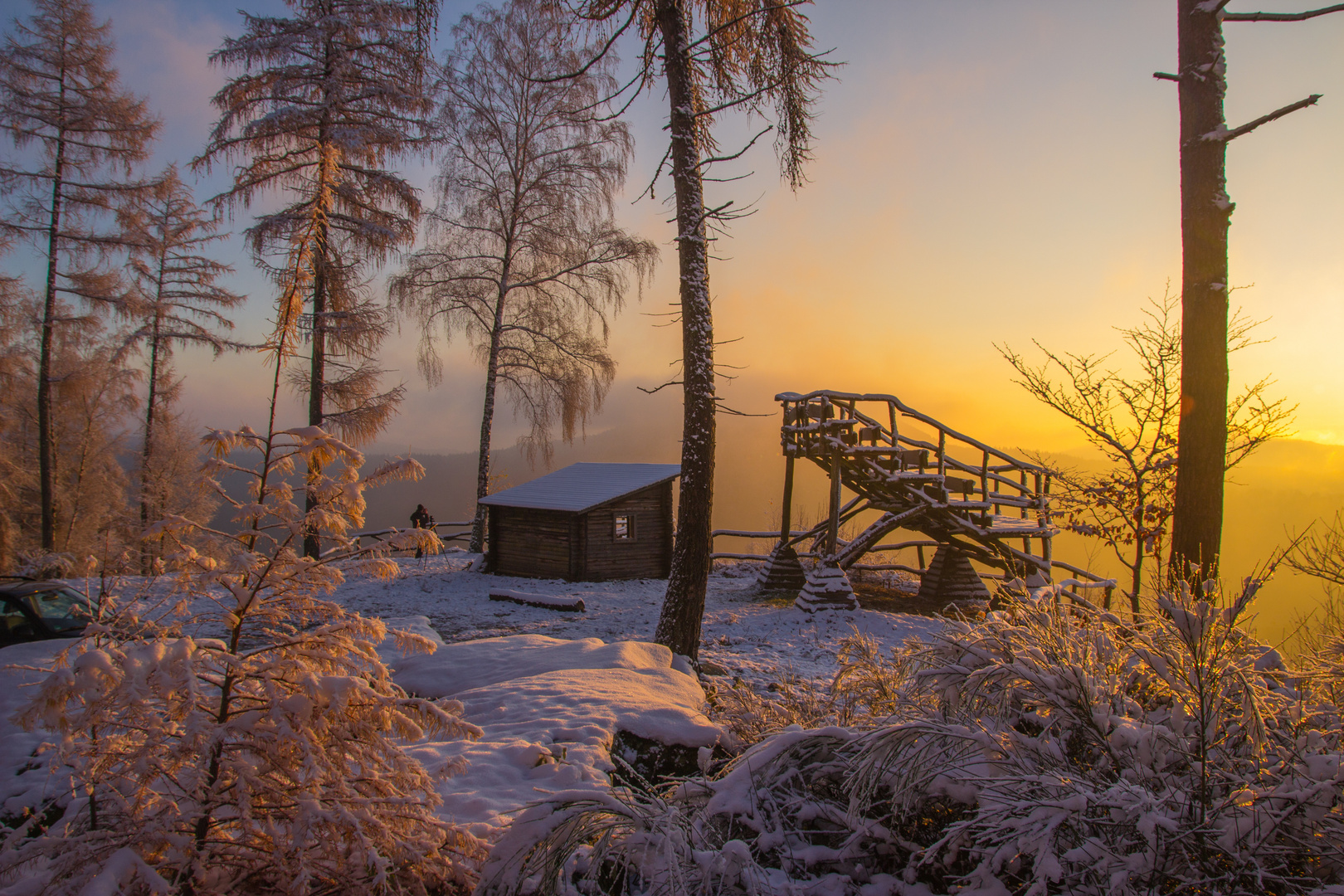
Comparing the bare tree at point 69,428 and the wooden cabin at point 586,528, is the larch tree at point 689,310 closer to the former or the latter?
the wooden cabin at point 586,528

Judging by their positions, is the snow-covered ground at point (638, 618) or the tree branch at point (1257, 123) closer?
the tree branch at point (1257, 123)

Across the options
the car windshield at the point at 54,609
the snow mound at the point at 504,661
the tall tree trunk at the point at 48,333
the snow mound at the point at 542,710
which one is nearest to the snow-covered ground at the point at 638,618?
the snow mound at the point at 504,661

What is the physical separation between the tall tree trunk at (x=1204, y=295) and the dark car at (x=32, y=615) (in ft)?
32.0

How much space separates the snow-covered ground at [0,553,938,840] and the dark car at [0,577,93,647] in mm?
714

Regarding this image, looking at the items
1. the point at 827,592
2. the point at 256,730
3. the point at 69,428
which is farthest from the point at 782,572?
the point at 69,428

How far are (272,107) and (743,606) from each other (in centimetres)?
1297

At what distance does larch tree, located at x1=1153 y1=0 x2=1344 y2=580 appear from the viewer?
4.72 m

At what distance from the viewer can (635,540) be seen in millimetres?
16047

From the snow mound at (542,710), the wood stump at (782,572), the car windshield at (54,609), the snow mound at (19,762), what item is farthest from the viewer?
the wood stump at (782,572)

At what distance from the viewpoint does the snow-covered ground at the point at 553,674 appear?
11.9 ft

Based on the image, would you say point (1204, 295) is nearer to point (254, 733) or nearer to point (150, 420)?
point (254, 733)

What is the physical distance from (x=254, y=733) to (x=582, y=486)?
14.3 m

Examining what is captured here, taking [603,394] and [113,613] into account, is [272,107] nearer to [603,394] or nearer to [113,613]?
[603,394]

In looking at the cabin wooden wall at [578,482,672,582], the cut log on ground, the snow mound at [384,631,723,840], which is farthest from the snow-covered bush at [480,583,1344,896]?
the cabin wooden wall at [578,482,672,582]
